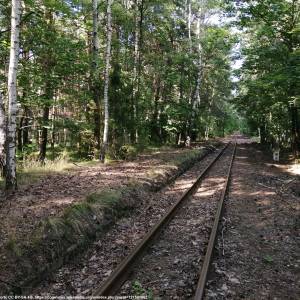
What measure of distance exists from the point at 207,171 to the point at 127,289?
38.6 feet

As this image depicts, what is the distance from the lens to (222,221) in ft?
27.3

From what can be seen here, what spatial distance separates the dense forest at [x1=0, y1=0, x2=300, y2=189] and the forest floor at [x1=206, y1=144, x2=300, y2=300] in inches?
221

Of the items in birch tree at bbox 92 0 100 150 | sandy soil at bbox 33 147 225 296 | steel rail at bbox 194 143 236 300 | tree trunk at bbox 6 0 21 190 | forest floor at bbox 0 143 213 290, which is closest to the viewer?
steel rail at bbox 194 143 236 300

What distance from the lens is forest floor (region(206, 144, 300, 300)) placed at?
16.9ft

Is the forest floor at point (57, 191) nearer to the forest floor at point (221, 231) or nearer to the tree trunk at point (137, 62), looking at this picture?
the forest floor at point (221, 231)

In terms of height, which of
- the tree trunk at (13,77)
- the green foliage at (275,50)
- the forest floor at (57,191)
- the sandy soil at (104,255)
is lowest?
the sandy soil at (104,255)

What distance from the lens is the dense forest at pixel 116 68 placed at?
48.1ft

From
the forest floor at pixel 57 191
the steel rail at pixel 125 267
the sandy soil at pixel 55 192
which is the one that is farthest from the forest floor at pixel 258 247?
the sandy soil at pixel 55 192

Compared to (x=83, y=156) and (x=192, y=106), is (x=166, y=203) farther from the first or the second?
(x=192, y=106)

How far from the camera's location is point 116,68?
1877 centimetres

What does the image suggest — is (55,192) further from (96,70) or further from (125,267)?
(96,70)

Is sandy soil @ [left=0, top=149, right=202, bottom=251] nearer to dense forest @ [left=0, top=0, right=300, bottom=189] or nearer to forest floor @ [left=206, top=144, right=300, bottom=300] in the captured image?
dense forest @ [left=0, top=0, right=300, bottom=189]

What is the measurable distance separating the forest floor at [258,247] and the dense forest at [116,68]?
18.4ft

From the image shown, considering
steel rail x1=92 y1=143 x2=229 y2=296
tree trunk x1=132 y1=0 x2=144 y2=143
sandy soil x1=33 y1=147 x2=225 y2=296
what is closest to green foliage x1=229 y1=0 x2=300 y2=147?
tree trunk x1=132 y1=0 x2=144 y2=143
